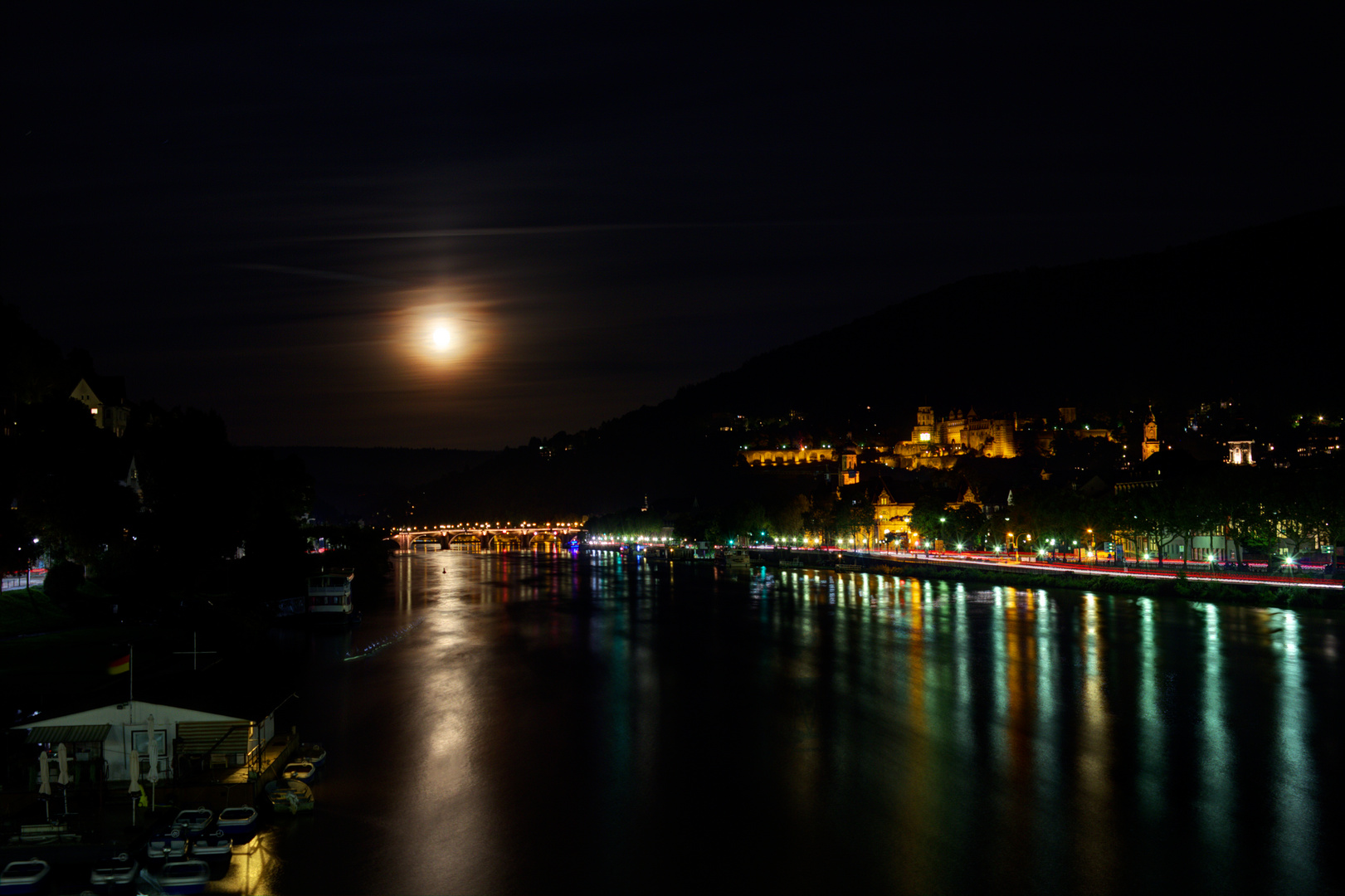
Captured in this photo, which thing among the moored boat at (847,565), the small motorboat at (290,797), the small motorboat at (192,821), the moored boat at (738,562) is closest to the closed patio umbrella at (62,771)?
the small motorboat at (192,821)

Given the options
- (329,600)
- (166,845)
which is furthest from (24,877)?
(329,600)

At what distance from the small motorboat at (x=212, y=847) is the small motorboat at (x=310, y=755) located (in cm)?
544

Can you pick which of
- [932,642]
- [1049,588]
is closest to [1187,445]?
[1049,588]

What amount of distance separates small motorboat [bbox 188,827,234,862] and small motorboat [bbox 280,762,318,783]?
4318 millimetres

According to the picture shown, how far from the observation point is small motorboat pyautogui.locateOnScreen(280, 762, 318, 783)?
22750mm

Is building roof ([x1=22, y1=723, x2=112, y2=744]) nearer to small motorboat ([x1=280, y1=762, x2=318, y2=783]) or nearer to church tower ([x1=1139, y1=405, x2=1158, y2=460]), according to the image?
small motorboat ([x1=280, y1=762, x2=318, y2=783])

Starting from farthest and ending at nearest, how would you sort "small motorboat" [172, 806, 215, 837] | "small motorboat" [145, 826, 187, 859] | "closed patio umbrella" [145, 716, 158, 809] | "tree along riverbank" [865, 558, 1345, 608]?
"tree along riverbank" [865, 558, 1345, 608]
"closed patio umbrella" [145, 716, 158, 809]
"small motorboat" [172, 806, 215, 837]
"small motorboat" [145, 826, 187, 859]

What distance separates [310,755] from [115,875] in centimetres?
818

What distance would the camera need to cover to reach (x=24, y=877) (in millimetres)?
16203

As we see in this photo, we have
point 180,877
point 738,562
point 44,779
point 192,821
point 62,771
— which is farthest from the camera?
point 738,562

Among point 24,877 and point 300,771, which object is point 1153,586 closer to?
point 300,771

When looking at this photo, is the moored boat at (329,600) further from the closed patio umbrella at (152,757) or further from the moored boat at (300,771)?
the closed patio umbrella at (152,757)

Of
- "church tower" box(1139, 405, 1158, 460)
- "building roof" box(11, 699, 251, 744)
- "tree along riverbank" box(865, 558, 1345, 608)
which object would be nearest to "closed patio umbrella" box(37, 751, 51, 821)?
"building roof" box(11, 699, 251, 744)

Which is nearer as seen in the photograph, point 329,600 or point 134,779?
point 134,779
